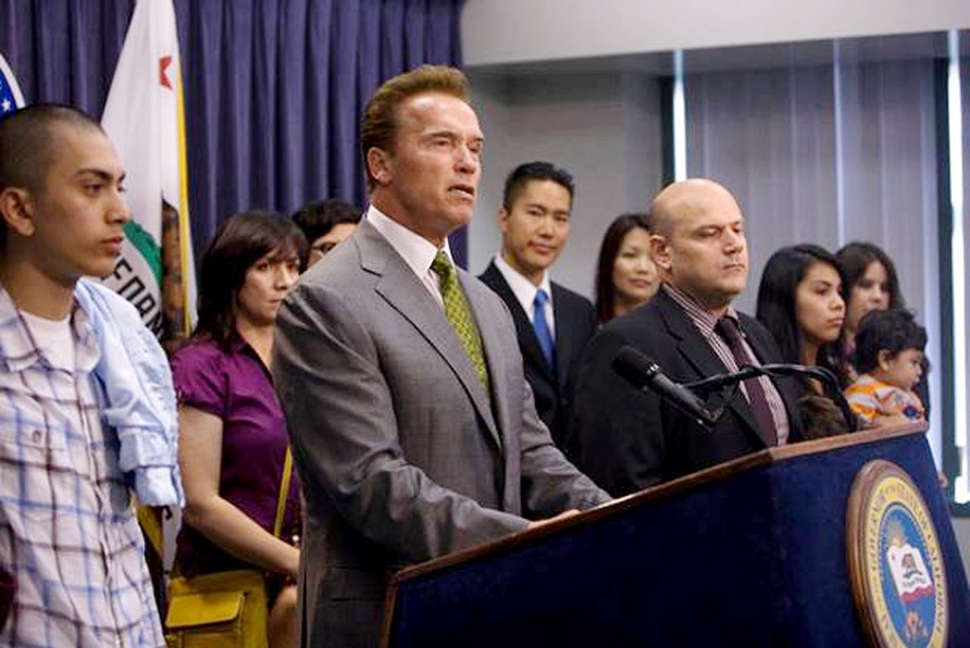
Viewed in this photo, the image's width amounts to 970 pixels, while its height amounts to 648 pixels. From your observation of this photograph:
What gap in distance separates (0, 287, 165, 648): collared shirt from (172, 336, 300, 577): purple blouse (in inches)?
45.9

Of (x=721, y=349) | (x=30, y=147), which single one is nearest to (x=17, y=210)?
(x=30, y=147)

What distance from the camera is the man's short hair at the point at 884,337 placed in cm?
509

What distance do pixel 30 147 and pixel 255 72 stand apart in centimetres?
314

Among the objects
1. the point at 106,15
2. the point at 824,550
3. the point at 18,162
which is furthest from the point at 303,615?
the point at 106,15

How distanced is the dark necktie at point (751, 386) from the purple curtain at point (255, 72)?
2.04m

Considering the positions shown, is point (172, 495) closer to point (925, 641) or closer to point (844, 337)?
point (925, 641)

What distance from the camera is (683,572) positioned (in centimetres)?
197

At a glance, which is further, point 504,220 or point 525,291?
point 504,220

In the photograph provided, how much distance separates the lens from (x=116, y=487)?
99.7 inches

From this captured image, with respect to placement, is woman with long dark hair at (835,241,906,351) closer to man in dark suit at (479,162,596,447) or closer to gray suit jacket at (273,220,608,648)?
man in dark suit at (479,162,596,447)

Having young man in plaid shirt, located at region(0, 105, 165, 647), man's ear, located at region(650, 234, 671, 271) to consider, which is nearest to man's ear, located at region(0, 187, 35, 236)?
young man in plaid shirt, located at region(0, 105, 165, 647)

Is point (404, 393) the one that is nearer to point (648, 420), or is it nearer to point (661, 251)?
point (648, 420)

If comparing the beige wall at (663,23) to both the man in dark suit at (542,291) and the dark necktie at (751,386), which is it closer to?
the man in dark suit at (542,291)

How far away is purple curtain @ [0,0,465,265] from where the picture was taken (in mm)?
4762
